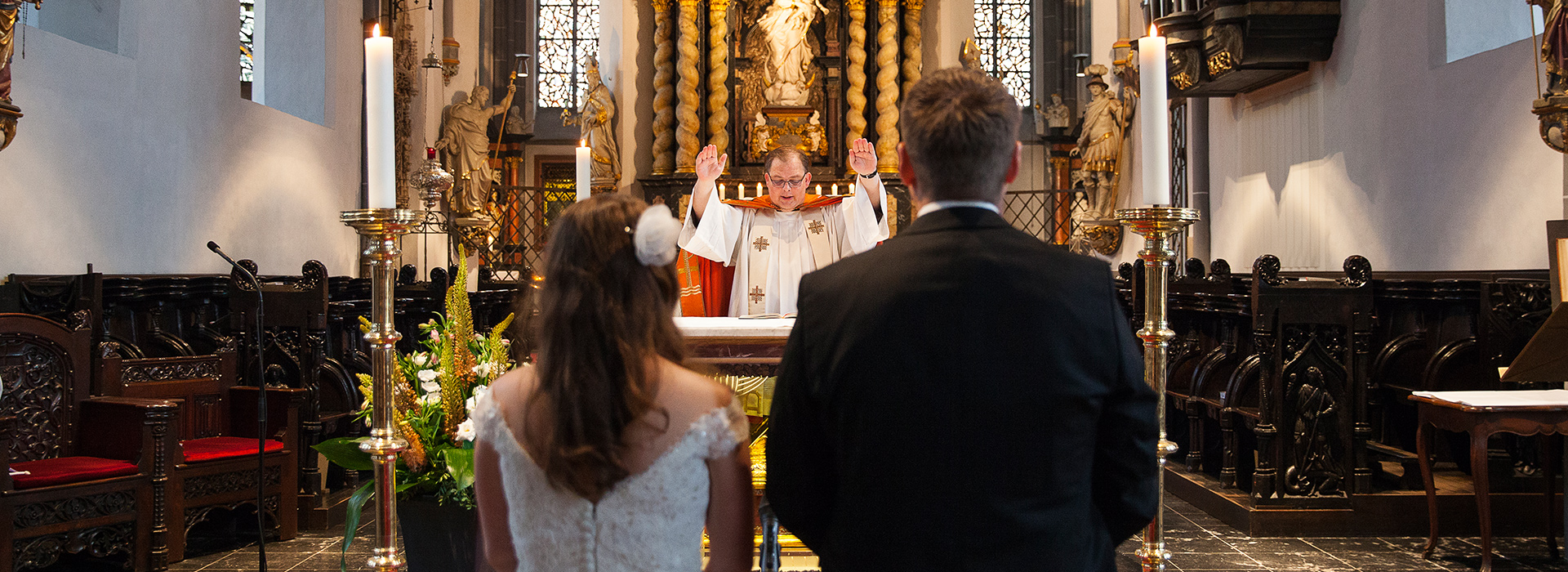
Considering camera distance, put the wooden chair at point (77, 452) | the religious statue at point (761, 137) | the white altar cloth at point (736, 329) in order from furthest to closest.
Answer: the religious statue at point (761, 137) → the wooden chair at point (77, 452) → the white altar cloth at point (736, 329)

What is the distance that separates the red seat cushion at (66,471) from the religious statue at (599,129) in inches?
376

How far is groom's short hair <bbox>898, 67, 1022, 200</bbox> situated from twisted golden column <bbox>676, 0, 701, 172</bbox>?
507 inches

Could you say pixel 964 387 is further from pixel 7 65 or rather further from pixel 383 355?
pixel 7 65

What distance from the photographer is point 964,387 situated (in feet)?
4.92

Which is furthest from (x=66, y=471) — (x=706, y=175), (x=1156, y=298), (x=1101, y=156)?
(x=1101, y=156)

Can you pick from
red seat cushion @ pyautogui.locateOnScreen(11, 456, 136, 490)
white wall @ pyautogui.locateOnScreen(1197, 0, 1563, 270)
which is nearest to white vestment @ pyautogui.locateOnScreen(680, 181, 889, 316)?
red seat cushion @ pyautogui.locateOnScreen(11, 456, 136, 490)

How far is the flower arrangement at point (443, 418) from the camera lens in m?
2.99

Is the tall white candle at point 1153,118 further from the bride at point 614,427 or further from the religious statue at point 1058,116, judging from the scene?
the religious statue at point 1058,116

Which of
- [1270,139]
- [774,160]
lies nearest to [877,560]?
[774,160]

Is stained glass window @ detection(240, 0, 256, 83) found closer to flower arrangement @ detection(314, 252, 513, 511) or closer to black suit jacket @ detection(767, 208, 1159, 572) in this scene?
flower arrangement @ detection(314, 252, 513, 511)

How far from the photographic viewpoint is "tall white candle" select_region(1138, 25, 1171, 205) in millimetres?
2551

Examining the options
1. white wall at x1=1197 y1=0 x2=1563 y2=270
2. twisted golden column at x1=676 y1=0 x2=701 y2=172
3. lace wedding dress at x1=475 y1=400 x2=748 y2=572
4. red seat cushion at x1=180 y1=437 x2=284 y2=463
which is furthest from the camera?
twisted golden column at x1=676 y1=0 x2=701 y2=172

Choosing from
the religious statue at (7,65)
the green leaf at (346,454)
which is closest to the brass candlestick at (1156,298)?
the green leaf at (346,454)

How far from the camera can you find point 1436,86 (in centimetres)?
664
